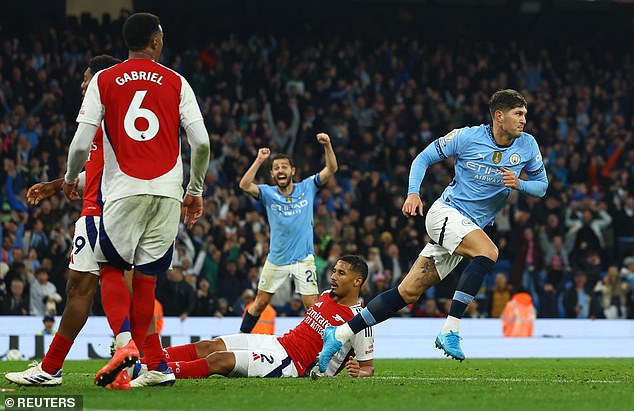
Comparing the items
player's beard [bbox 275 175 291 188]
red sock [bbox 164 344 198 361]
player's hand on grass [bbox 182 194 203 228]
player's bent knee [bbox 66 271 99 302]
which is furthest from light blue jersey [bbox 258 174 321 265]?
player's bent knee [bbox 66 271 99 302]

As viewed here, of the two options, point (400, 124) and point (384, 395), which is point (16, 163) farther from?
point (384, 395)

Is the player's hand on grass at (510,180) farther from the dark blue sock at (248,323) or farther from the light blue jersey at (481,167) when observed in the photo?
the dark blue sock at (248,323)

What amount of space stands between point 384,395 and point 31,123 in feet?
51.5

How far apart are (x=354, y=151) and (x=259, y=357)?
15.7 metres

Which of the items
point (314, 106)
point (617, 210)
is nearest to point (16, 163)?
point (314, 106)

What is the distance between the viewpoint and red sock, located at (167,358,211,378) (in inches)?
335

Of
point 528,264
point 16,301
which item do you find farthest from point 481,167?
point 528,264

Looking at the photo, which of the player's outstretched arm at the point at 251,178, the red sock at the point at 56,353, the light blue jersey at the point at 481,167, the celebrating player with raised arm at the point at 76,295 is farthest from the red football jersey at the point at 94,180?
the player's outstretched arm at the point at 251,178

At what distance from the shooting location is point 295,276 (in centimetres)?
1341

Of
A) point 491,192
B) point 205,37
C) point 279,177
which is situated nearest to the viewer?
point 491,192

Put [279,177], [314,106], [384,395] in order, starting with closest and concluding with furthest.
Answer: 1. [384,395]
2. [279,177]
3. [314,106]

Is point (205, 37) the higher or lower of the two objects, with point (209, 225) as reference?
higher

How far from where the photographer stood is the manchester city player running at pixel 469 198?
896 centimetres

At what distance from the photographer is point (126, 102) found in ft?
23.3
